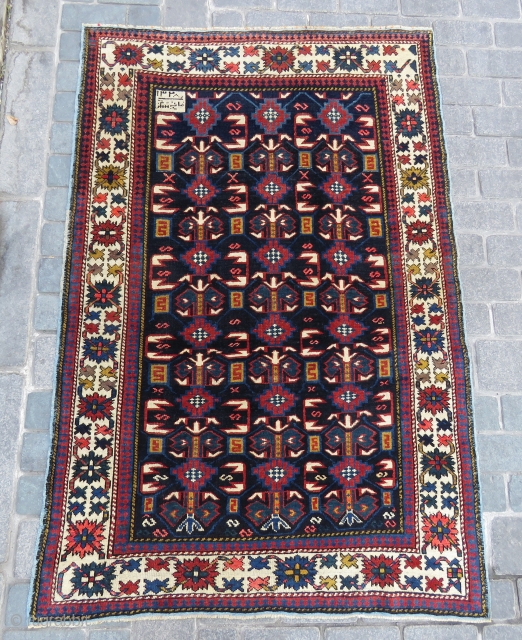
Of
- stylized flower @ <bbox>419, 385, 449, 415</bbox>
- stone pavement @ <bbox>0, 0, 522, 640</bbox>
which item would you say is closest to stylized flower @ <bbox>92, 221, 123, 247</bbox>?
stone pavement @ <bbox>0, 0, 522, 640</bbox>

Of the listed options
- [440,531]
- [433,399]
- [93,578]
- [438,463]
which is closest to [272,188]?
[433,399]

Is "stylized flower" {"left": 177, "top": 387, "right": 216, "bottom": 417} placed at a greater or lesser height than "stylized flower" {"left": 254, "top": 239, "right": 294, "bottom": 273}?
lesser

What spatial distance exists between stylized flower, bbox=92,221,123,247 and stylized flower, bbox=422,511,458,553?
4.21 ft

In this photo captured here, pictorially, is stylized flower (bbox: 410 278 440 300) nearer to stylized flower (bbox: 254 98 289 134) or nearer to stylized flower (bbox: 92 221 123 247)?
stylized flower (bbox: 254 98 289 134)

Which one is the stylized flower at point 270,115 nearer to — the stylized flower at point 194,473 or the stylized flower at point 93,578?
the stylized flower at point 194,473

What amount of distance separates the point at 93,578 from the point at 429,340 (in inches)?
48.3

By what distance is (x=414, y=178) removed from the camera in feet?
5.41

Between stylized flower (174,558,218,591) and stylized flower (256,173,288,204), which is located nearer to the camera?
stylized flower (174,558,218,591)

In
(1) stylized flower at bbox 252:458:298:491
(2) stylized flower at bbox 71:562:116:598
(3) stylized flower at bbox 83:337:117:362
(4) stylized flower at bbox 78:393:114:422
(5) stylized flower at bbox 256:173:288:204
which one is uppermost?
(5) stylized flower at bbox 256:173:288:204

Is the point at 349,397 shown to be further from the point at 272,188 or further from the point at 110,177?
the point at 110,177

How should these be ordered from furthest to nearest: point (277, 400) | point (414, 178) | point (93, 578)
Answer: point (414, 178)
point (277, 400)
point (93, 578)

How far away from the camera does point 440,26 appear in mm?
1756

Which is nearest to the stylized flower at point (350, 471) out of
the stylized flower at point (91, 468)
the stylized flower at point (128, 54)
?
the stylized flower at point (91, 468)

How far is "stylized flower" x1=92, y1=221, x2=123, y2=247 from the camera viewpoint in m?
1.57
